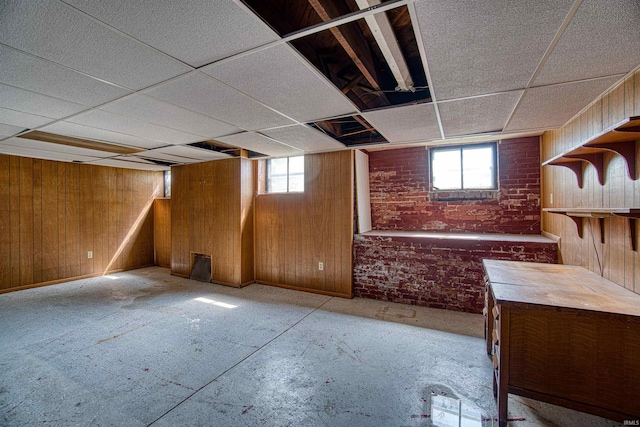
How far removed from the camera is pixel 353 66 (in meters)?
2.15

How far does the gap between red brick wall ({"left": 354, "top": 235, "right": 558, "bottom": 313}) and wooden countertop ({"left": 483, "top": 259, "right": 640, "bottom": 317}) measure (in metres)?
0.96

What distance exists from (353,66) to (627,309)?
2320mm

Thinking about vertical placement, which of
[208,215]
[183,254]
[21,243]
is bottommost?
[183,254]

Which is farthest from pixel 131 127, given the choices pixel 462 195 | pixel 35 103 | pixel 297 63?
pixel 462 195

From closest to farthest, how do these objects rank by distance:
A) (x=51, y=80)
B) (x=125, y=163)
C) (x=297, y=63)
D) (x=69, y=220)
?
(x=297, y=63) < (x=51, y=80) < (x=69, y=220) < (x=125, y=163)

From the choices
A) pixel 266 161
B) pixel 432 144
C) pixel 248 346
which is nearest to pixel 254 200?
pixel 266 161

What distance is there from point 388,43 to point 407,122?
139 centimetres

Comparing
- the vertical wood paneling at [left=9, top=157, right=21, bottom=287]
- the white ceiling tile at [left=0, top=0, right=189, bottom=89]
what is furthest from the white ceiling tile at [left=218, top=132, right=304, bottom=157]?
the vertical wood paneling at [left=9, top=157, right=21, bottom=287]

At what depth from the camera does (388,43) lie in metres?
1.64

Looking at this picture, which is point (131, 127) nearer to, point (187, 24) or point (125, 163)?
point (187, 24)

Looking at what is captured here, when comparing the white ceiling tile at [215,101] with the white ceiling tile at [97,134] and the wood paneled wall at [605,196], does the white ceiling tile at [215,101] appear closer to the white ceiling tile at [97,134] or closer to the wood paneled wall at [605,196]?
the white ceiling tile at [97,134]

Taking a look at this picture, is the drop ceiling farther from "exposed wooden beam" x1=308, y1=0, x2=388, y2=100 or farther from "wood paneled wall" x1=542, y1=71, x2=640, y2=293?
"wood paneled wall" x1=542, y1=71, x2=640, y2=293

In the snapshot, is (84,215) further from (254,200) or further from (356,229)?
(356,229)

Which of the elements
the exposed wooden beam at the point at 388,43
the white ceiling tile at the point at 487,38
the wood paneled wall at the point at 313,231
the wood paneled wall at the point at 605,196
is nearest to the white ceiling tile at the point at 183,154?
the wood paneled wall at the point at 313,231
